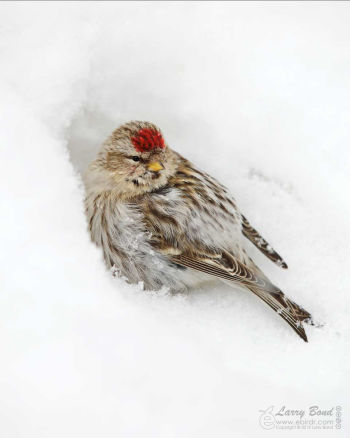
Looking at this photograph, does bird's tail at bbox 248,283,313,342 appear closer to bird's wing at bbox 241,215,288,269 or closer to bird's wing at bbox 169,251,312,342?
bird's wing at bbox 169,251,312,342

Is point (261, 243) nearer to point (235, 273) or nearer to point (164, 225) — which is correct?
point (235, 273)

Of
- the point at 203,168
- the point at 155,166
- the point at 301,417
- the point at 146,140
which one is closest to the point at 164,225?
the point at 155,166

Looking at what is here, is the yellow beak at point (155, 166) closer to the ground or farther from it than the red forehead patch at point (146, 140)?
closer to the ground

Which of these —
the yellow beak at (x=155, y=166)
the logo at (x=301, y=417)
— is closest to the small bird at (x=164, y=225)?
the yellow beak at (x=155, y=166)

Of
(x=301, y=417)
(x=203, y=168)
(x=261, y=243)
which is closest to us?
(x=301, y=417)

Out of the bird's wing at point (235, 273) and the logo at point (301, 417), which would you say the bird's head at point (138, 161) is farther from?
the logo at point (301, 417)
